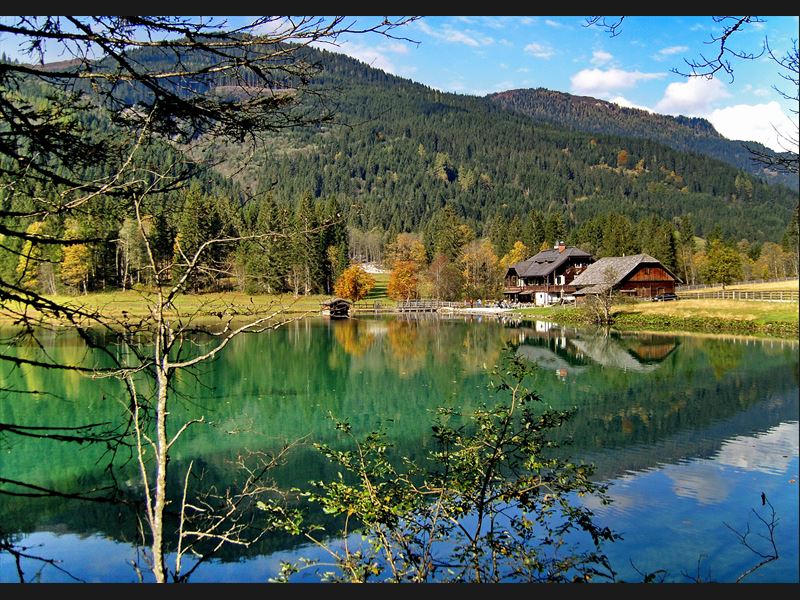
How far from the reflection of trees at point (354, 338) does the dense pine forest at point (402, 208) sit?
22.8 ft

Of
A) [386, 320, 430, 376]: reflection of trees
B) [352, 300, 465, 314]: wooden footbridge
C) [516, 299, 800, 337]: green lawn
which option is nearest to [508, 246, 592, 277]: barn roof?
[352, 300, 465, 314]: wooden footbridge

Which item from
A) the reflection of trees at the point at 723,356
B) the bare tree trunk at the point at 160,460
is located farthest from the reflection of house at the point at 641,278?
the bare tree trunk at the point at 160,460

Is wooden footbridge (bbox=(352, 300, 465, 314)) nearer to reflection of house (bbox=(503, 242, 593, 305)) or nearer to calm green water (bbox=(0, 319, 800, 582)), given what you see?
reflection of house (bbox=(503, 242, 593, 305))

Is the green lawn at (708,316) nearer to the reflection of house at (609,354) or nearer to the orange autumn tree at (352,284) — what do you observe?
the reflection of house at (609,354)

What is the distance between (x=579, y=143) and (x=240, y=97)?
198m

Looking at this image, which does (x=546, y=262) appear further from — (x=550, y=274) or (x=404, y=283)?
(x=404, y=283)

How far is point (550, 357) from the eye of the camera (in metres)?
26.1

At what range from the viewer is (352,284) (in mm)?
68125

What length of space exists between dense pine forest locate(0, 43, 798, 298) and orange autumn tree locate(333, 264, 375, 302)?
5.74 ft

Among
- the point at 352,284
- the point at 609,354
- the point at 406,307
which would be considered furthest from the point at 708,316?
the point at 352,284

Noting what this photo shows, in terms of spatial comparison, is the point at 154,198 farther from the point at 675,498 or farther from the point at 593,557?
the point at 675,498

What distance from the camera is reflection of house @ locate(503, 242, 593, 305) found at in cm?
6216

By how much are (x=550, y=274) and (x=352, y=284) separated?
20.7m

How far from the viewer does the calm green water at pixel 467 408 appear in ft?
26.7
